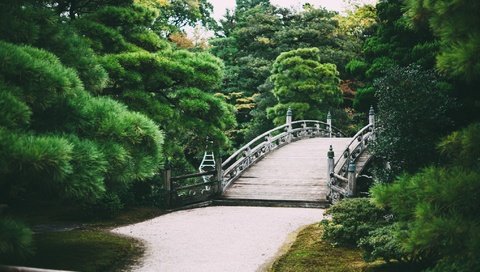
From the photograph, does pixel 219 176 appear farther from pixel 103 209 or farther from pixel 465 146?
pixel 465 146

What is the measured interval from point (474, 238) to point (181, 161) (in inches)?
513

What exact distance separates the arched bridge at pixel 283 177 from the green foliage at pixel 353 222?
153 inches

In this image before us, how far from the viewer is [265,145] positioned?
17891 millimetres

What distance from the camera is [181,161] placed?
15.6m

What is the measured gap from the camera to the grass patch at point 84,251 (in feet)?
20.9

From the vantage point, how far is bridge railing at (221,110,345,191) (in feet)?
48.1

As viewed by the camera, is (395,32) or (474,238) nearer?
(474,238)

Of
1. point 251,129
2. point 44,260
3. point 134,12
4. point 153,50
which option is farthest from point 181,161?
point 251,129

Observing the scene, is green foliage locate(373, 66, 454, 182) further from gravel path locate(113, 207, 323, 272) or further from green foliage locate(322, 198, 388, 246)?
gravel path locate(113, 207, 323, 272)

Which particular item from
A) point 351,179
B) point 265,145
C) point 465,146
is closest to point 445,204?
point 465,146

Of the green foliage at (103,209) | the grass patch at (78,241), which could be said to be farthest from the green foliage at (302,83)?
the green foliage at (103,209)

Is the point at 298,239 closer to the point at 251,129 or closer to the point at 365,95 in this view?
the point at 365,95

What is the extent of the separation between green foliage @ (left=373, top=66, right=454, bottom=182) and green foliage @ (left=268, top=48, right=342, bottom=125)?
48.4 feet

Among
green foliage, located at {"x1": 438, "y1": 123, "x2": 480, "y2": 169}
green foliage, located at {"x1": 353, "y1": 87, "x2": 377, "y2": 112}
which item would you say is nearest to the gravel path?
green foliage, located at {"x1": 438, "y1": 123, "x2": 480, "y2": 169}
